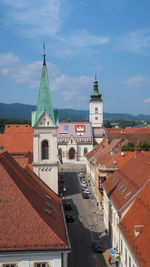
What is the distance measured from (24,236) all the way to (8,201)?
8.34ft

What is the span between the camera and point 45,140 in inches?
1629

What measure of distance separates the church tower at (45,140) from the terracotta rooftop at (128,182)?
786 centimetres

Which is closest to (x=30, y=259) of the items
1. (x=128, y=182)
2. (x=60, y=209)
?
(x=60, y=209)

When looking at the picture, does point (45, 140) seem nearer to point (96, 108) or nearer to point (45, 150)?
point (45, 150)

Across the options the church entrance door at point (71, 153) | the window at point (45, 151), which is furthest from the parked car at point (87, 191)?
the church entrance door at point (71, 153)

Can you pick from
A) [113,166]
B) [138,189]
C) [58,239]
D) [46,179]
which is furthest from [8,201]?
[113,166]

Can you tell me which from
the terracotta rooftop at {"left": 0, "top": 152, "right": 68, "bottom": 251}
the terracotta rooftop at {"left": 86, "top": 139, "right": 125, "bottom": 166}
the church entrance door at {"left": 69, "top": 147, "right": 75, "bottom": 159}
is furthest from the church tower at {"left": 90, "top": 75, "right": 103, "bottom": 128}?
the terracotta rooftop at {"left": 0, "top": 152, "right": 68, "bottom": 251}

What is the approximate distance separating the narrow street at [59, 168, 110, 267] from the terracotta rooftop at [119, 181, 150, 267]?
20.1ft

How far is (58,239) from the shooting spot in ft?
61.4

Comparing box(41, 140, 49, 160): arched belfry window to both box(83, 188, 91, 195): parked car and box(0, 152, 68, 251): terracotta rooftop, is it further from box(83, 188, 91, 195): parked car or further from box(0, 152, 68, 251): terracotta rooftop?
box(83, 188, 91, 195): parked car

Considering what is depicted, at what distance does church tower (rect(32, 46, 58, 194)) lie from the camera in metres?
A: 40.7

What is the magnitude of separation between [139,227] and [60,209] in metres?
7.72

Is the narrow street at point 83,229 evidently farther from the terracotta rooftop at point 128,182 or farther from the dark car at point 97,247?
the terracotta rooftop at point 128,182

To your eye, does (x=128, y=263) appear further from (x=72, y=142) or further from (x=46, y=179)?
(x=72, y=142)
